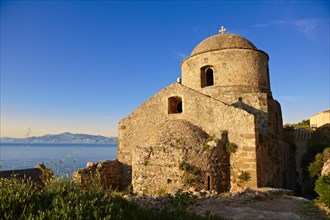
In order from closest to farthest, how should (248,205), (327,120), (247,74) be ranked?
(248,205)
(247,74)
(327,120)

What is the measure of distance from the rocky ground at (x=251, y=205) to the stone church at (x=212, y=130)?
150 cm

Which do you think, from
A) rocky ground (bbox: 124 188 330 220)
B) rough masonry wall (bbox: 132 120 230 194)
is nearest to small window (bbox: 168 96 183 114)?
rough masonry wall (bbox: 132 120 230 194)

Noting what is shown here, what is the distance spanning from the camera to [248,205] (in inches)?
312

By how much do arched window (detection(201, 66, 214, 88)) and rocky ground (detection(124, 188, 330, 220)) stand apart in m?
7.38

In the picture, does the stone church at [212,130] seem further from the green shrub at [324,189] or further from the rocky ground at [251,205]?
the green shrub at [324,189]

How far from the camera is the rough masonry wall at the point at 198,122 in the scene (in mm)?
10844

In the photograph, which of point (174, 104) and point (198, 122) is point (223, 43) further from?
point (198, 122)

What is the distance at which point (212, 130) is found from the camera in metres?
11.7

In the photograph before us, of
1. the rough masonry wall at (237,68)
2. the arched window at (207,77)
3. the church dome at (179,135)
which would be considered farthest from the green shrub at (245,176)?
the arched window at (207,77)

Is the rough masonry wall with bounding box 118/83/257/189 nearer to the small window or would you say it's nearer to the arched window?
the small window

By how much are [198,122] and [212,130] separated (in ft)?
2.61

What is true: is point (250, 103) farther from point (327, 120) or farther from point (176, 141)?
point (327, 120)

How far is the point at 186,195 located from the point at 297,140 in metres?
17.0

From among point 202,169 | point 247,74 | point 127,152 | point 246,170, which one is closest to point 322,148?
point 247,74
